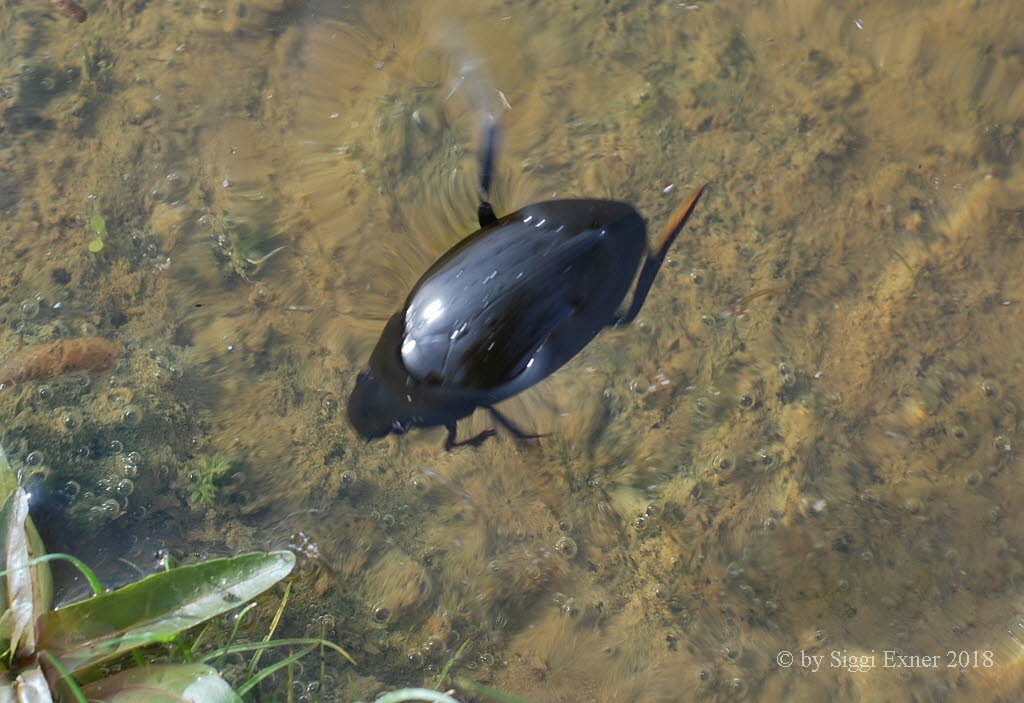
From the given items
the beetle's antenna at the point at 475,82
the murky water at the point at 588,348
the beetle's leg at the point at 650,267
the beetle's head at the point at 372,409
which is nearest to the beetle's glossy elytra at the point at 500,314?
the beetle's head at the point at 372,409

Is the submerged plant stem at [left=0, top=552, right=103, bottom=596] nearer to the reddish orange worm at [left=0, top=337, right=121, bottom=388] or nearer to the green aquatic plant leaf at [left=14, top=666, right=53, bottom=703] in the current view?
the green aquatic plant leaf at [left=14, top=666, right=53, bottom=703]

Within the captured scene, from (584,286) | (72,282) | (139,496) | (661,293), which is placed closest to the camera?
(584,286)

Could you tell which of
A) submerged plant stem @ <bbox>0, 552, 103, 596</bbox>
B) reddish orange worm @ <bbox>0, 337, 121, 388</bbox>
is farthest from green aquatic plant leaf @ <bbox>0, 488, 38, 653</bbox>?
reddish orange worm @ <bbox>0, 337, 121, 388</bbox>

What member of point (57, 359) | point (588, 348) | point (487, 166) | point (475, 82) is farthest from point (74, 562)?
point (475, 82)

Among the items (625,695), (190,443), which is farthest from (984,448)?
(190,443)

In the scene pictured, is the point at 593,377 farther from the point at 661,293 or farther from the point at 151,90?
the point at 151,90

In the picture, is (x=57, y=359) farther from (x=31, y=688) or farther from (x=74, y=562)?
(x=31, y=688)
